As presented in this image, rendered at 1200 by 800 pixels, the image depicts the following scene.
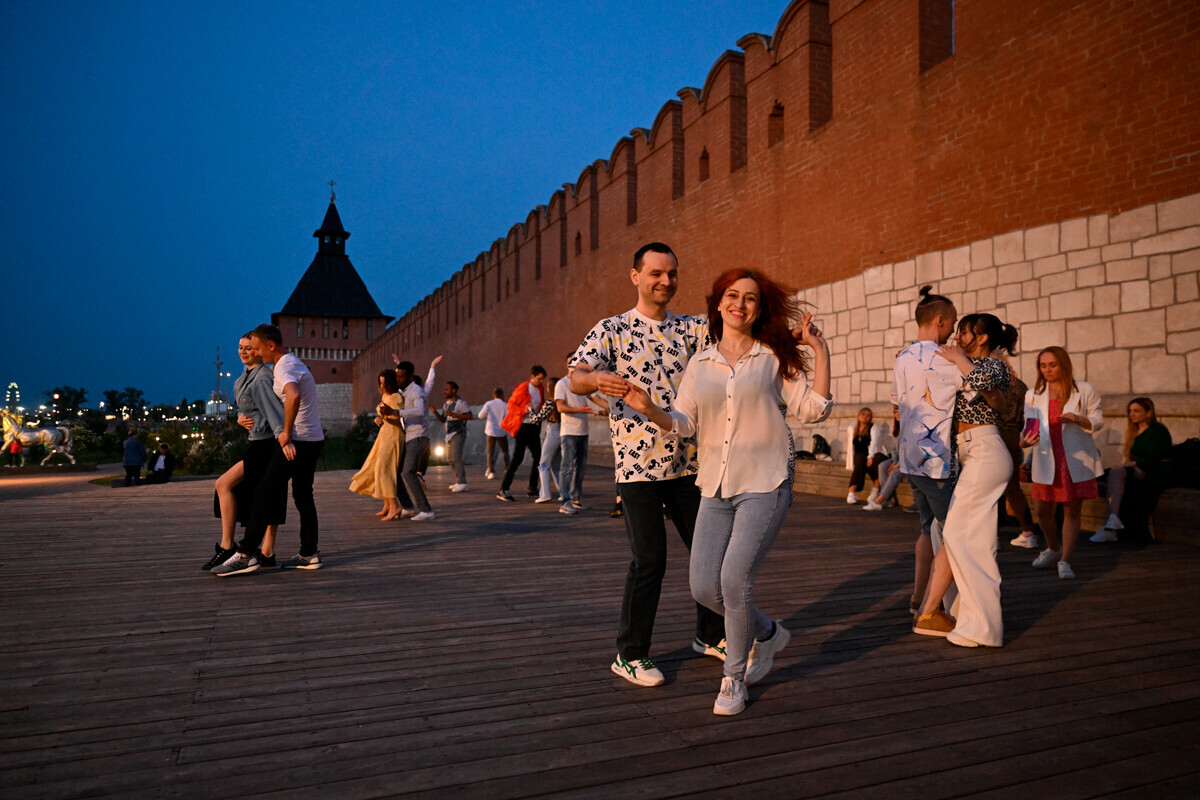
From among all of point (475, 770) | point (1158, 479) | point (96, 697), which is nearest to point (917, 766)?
point (475, 770)

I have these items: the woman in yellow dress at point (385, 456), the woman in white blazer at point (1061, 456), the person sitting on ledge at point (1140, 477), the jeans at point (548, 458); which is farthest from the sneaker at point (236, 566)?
the person sitting on ledge at point (1140, 477)

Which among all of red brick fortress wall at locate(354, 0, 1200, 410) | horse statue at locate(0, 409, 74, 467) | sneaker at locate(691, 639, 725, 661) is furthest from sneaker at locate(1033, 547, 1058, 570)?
horse statue at locate(0, 409, 74, 467)

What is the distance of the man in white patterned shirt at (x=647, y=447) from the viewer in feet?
11.0

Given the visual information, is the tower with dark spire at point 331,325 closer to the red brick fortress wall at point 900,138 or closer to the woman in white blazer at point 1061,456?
the red brick fortress wall at point 900,138

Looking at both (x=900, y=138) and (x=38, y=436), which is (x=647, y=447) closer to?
(x=900, y=138)

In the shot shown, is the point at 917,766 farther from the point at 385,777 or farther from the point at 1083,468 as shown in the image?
the point at 1083,468

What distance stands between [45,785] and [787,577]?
4407mm

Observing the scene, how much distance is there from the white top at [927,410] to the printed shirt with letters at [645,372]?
61.9 inches

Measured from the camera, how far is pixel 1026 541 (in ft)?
23.1

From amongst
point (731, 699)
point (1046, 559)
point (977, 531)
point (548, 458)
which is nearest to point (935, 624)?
point (977, 531)

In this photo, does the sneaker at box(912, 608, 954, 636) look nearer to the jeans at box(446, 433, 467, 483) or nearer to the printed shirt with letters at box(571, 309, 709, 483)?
the printed shirt with letters at box(571, 309, 709, 483)

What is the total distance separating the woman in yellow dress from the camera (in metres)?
8.71

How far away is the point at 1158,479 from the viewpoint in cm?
707

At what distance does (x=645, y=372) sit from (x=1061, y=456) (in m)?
4.14
